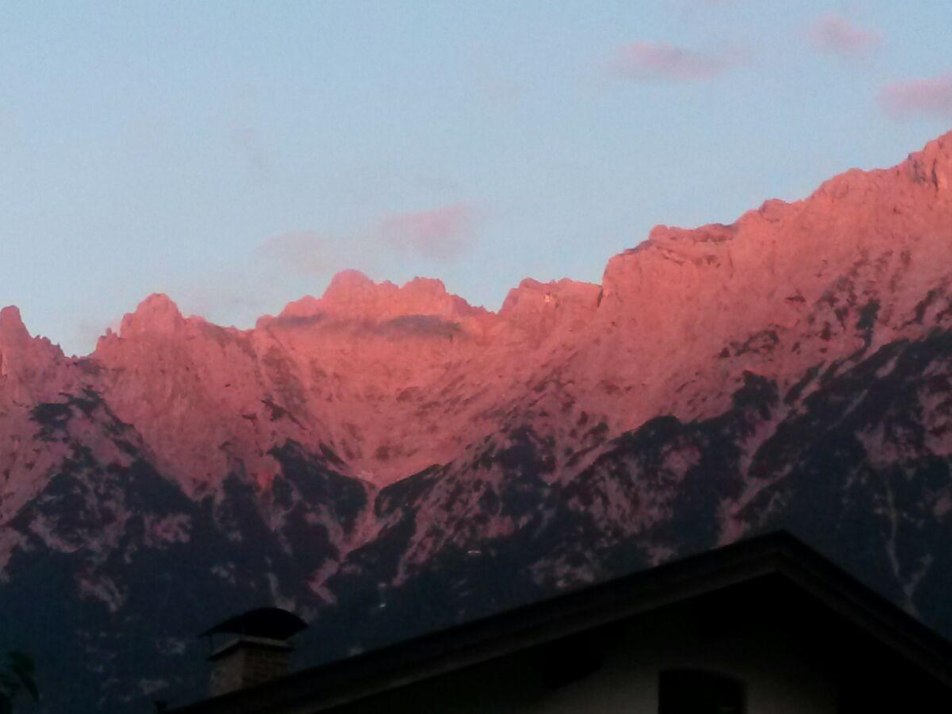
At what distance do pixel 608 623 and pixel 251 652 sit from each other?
5.88 metres

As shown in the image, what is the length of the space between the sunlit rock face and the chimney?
43911mm

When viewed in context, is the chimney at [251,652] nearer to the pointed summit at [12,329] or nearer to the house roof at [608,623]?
the house roof at [608,623]

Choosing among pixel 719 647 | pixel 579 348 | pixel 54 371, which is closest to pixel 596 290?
pixel 579 348

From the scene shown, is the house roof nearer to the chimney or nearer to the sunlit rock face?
the chimney

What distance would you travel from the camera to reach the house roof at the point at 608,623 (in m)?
11.3

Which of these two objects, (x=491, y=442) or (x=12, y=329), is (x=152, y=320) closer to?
Result: (x=12, y=329)

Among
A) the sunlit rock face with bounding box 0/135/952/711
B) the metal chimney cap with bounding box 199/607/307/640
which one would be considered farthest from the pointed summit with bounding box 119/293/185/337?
the metal chimney cap with bounding box 199/607/307/640

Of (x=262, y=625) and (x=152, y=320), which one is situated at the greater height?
(x=152, y=320)

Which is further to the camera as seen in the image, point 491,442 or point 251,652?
point 491,442

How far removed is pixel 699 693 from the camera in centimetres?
1341

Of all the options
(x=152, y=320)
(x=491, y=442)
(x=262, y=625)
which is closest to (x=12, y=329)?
(x=152, y=320)

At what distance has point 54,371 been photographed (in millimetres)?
81438

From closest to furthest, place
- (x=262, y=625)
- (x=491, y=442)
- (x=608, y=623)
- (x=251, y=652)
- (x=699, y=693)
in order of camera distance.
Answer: (x=608, y=623)
(x=699, y=693)
(x=251, y=652)
(x=262, y=625)
(x=491, y=442)

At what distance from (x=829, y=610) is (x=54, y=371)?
71.8 metres
